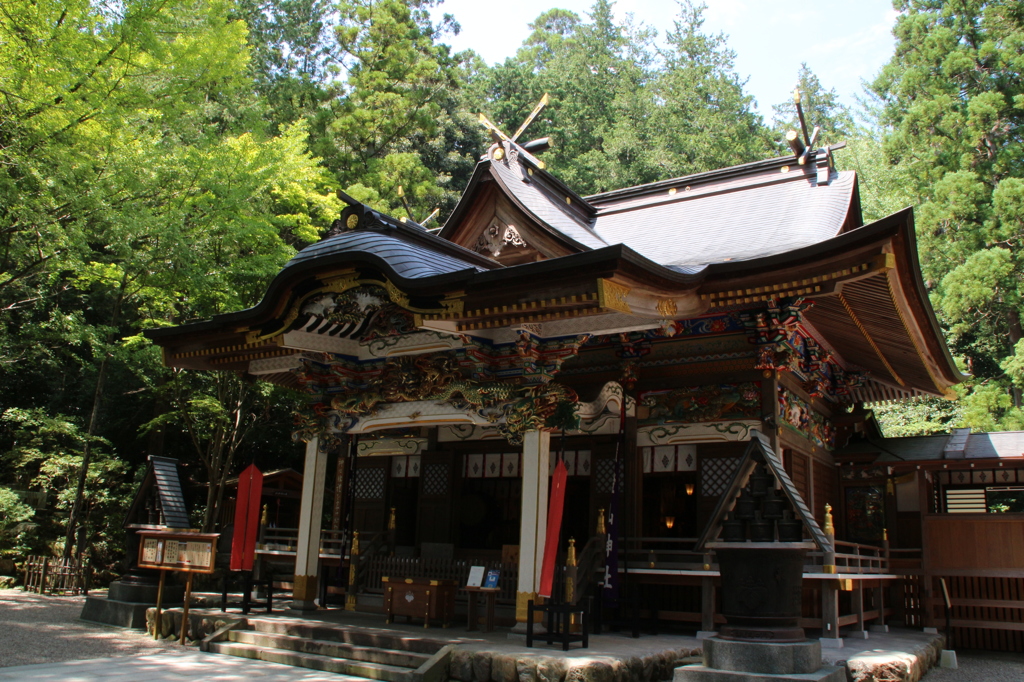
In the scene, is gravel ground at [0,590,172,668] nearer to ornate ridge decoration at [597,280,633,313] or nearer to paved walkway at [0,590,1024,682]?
paved walkway at [0,590,1024,682]

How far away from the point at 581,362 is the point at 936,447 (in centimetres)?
578

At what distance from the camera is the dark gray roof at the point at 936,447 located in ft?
34.9

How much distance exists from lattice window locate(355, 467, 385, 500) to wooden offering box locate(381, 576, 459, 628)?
11.8 feet

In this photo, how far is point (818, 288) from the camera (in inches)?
305

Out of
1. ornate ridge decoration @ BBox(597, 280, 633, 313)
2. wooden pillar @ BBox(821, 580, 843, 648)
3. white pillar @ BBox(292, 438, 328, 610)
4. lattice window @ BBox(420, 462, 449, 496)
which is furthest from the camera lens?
lattice window @ BBox(420, 462, 449, 496)

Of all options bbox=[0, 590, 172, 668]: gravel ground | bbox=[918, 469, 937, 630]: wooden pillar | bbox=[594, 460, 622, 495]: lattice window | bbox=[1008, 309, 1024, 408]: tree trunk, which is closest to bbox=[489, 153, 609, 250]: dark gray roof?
bbox=[594, 460, 622, 495]: lattice window

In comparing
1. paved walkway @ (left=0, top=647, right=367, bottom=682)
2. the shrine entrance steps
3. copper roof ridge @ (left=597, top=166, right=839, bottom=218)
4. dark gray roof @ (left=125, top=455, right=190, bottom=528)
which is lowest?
paved walkway @ (left=0, top=647, right=367, bottom=682)

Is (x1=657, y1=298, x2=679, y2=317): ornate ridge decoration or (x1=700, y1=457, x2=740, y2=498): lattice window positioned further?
(x1=700, y1=457, x2=740, y2=498): lattice window

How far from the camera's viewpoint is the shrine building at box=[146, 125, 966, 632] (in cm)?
783

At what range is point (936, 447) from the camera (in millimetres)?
11641

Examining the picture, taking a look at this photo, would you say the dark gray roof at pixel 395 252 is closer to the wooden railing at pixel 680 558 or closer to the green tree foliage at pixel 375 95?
the wooden railing at pixel 680 558

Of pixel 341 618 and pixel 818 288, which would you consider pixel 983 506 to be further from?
pixel 341 618

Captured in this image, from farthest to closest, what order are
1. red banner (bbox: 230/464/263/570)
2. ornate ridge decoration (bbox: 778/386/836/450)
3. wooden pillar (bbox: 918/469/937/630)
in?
wooden pillar (bbox: 918/469/937/630), ornate ridge decoration (bbox: 778/386/836/450), red banner (bbox: 230/464/263/570)

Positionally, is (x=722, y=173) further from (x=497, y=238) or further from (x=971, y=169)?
(x=971, y=169)
